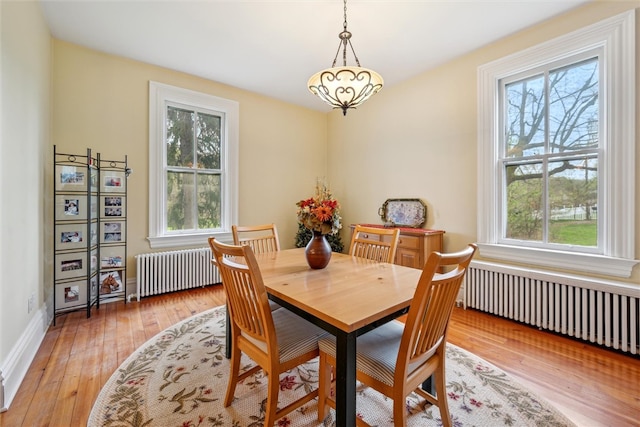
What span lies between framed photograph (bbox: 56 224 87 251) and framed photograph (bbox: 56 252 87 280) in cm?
9

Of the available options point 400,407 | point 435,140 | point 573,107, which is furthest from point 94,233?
point 573,107

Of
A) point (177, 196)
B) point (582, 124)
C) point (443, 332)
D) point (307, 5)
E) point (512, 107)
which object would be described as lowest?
point (443, 332)

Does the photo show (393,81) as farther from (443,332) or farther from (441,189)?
(443,332)

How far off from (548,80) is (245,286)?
11.0ft

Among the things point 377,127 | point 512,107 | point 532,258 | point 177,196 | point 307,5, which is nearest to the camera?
point 307,5

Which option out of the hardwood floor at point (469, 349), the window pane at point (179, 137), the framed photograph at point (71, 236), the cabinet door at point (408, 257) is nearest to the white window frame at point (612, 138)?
the hardwood floor at point (469, 349)

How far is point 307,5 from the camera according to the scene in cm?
236

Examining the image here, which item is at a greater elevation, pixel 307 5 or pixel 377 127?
pixel 307 5

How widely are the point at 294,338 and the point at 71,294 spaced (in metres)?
2.88

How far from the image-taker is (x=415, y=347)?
1.19m

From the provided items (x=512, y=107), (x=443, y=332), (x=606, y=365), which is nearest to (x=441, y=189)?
(x=512, y=107)

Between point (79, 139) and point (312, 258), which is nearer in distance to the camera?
point (312, 258)

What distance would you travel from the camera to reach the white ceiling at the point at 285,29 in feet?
7.83

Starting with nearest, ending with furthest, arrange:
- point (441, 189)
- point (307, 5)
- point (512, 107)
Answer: point (307, 5)
point (512, 107)
point (441, 189)
